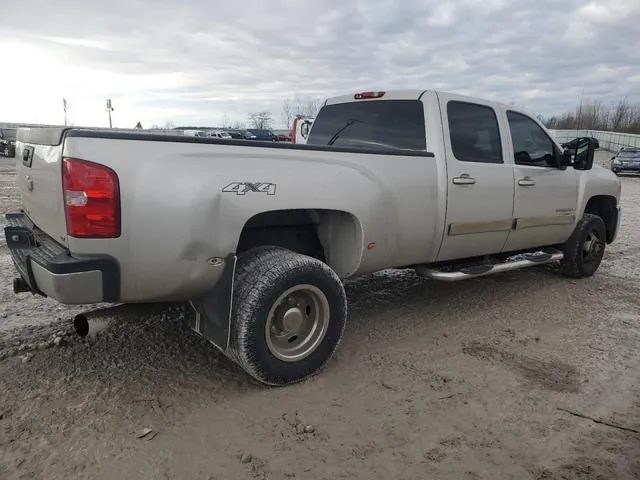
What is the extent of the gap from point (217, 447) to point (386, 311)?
264 cm

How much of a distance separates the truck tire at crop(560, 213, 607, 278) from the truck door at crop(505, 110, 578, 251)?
0.25 m

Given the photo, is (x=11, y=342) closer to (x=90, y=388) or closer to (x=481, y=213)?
(x=90, y=388)

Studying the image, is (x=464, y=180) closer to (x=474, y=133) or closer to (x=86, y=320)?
(x=474, y=133)

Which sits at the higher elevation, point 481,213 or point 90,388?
point 481,213

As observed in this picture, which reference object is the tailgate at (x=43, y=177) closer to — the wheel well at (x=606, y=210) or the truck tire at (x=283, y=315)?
the truck tire at (x=283, y=315)

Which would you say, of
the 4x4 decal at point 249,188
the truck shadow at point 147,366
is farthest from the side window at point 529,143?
the 4x4 decal at point 249,188

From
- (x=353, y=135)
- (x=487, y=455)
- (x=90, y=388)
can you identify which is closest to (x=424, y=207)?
(x=353, y=135)

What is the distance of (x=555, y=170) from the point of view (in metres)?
5.60

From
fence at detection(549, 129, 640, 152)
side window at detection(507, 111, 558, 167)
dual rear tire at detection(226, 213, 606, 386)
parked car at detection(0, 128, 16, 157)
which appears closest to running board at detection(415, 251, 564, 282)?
side window at detection(507, 111, 558, 167)

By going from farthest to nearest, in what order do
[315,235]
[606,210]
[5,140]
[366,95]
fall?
1. [5,140]
2. [606,210]
3. [366,95]
4. [315,235]

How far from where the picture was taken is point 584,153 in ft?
18.9

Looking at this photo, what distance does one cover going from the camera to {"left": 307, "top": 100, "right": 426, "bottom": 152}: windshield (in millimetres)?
4605

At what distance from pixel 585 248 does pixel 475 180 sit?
8.76 feet

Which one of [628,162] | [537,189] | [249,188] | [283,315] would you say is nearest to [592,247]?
[537,189]
